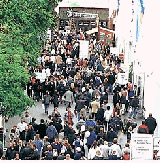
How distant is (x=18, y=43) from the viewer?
3331 centimetres

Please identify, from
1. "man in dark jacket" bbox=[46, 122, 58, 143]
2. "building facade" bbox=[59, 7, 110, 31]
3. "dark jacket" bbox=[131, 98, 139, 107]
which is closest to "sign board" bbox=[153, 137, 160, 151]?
"man in dark jacket" bbox=[46, 122, 58, 143]

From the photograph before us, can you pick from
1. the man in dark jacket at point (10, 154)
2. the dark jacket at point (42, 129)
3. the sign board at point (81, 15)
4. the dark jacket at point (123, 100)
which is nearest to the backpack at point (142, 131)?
the dark jacket at point (42, 129)

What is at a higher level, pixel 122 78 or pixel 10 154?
pixel 122 78

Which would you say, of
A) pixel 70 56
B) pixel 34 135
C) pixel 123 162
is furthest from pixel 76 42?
pixel 123 162

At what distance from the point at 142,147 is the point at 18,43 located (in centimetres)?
879

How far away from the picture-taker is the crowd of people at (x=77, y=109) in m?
27.5

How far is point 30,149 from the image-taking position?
27.1 metres

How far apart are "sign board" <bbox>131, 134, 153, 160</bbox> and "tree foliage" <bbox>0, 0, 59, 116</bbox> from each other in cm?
506

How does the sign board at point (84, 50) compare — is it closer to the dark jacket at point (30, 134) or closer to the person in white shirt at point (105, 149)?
the dark jacket at point (30, 134)

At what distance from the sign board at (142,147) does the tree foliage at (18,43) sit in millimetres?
5060

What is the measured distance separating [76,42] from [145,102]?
18.1m

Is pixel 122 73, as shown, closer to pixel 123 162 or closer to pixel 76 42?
pixel 76 42

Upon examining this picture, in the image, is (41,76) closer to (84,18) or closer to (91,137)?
(91,137)

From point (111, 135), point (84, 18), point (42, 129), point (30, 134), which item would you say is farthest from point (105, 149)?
point (84, 18)
